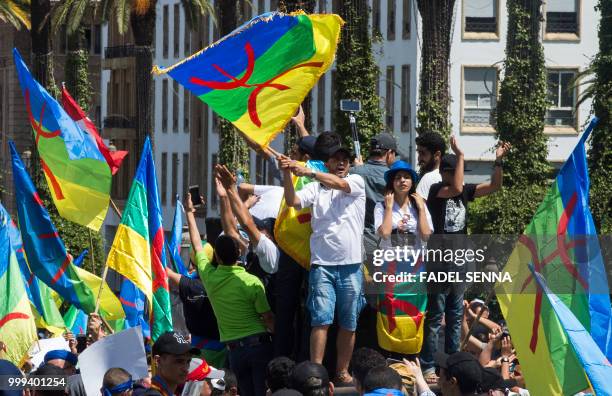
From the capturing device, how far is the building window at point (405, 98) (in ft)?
166

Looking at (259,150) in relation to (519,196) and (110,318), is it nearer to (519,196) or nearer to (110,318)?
(110,318)

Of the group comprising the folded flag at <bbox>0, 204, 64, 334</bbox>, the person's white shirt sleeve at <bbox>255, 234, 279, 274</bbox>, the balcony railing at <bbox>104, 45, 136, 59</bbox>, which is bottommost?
the folded flag at <bbox>0, 204, 64, 334</bbox>

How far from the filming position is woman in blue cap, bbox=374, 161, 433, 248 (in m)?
11.7

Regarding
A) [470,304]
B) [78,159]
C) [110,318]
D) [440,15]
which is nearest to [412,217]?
[470,304]

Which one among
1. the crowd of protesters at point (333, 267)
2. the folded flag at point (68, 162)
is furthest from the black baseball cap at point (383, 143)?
the folded flag at point (68, 162)

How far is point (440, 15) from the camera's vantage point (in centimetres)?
2416

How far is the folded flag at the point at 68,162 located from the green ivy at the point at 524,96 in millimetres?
22351

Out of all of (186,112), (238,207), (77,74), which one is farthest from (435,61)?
(186,112)

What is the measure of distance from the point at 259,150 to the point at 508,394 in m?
2.95

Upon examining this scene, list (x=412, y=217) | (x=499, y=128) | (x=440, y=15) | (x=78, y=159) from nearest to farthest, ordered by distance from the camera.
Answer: (x=412, y=217) < (x=78, y=159) < (x=440, y=15) < (x=499, y=128)

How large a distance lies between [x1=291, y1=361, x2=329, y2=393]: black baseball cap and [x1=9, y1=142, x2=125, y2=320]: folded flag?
16.1 ft

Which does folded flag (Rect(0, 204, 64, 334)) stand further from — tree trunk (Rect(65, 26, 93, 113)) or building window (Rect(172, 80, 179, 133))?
building window (Rect(172, 80, 179, 133))

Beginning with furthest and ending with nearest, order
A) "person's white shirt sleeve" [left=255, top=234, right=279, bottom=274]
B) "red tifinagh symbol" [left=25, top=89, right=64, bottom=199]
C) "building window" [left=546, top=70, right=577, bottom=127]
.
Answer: "building window" [left=546, top=70, right=577, bottom=127] → "red tifinagh symbol" [left=25, top=89, right=64, bottom=199] → "person's white shirt sleeve" [left=255, top=234, right=279, bottom=274]

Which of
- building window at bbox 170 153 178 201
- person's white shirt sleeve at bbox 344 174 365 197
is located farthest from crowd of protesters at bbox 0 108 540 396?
building window at bbox 170 153 178 201
